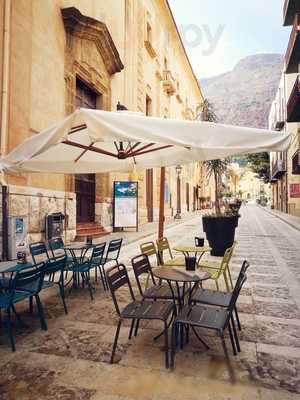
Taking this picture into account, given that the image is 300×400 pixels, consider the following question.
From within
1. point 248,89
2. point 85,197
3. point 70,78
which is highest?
point 248,89

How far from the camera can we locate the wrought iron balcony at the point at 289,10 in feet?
49.2

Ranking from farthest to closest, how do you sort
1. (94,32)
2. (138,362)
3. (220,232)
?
(94,32) < (220,232) < (138,362)

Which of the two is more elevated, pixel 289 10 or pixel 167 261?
pixel 289 10

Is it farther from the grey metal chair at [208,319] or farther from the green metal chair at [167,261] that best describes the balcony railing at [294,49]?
the grey metal chair at [208,319]

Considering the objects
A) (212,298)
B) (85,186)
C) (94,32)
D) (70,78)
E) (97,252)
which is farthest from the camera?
(85,186)

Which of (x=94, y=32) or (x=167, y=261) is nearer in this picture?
(x=167, y=261)

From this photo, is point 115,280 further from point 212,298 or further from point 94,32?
point 94,32

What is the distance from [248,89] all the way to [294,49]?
15688 cm

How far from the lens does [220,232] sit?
7949 millimetres

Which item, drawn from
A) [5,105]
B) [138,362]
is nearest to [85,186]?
[5,105]

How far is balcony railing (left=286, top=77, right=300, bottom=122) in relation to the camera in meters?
14.3

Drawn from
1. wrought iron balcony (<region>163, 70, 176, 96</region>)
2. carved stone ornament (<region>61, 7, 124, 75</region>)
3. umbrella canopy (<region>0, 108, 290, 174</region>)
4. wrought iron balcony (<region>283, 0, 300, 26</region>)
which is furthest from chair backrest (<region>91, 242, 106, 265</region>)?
wrought iron balcony (<region>163, 70, 176, 96</region>)

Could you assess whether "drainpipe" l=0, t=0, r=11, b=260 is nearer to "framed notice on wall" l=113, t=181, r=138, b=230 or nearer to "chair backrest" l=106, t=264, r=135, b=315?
"chair backrest" l=106, t=264, r=135, b=315

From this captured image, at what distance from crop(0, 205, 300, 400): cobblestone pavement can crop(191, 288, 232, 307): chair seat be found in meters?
0.40
